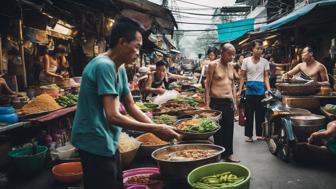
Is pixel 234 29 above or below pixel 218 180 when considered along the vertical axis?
above

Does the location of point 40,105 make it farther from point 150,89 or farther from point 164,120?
point 150,89

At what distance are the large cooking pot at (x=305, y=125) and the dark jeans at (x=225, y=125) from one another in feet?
3.95

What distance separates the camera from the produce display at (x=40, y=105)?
5844 millimetres

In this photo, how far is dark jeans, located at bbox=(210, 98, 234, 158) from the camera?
587 centimetres

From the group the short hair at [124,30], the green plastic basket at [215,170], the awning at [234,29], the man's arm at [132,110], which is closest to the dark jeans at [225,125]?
the green plastic basket at [215,170]

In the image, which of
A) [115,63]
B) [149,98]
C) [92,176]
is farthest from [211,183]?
[149,98]

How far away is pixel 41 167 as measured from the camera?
5.53 metres

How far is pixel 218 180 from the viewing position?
3.10 metres

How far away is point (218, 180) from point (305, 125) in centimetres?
321

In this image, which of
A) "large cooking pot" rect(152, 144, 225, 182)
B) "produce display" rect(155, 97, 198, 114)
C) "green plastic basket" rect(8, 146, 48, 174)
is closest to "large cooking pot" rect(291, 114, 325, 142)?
"produce display" rect(155, 97, 198, 114)

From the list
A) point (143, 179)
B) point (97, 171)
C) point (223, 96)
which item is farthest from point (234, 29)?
point (97, 171)

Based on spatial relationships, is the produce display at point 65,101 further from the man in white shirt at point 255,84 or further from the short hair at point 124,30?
the short hair at point 124,30

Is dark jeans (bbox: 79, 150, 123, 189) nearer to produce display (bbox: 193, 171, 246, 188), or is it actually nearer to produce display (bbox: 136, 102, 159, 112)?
produce display (bbox: 193, 171, 246, 188)

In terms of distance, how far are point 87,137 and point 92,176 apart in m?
0.35
